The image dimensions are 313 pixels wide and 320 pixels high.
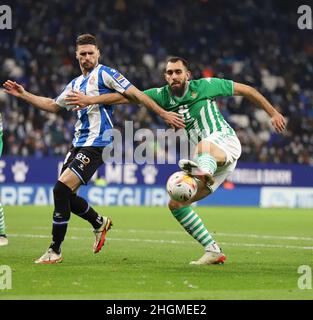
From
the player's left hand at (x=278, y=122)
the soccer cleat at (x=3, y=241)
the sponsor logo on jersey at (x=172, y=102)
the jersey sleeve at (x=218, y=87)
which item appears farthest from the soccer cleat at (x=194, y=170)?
the soccer cleat at (x=3, y=241)

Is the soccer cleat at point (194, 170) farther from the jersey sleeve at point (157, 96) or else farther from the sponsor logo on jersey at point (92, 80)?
the sponsor logo on jersey at point (92, 80)

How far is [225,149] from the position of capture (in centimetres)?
962

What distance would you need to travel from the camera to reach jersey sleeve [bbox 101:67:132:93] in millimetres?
9828

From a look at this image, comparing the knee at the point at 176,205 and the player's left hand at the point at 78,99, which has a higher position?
the player's left hand at the point at 78,99

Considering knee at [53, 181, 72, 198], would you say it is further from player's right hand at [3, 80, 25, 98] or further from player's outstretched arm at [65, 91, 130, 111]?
player's right hand at [3, 80, 25, 98]

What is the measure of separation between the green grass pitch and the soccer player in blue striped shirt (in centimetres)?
59

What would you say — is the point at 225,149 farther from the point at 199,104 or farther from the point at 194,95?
the point at 194,95

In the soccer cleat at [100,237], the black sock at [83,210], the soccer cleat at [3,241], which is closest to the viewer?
the black sock at [83,210]

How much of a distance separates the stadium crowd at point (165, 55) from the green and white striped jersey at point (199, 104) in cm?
1550

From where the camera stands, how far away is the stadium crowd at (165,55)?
26.6 metres

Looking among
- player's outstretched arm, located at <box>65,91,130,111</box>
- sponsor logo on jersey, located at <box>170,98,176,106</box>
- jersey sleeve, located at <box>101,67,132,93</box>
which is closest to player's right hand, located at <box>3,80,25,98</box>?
player's outstretched arm, located at <box>65,91,130,111</box>

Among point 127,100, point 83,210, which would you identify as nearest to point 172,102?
point 127,100

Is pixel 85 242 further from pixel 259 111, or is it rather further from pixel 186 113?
→ pixel 259 111
